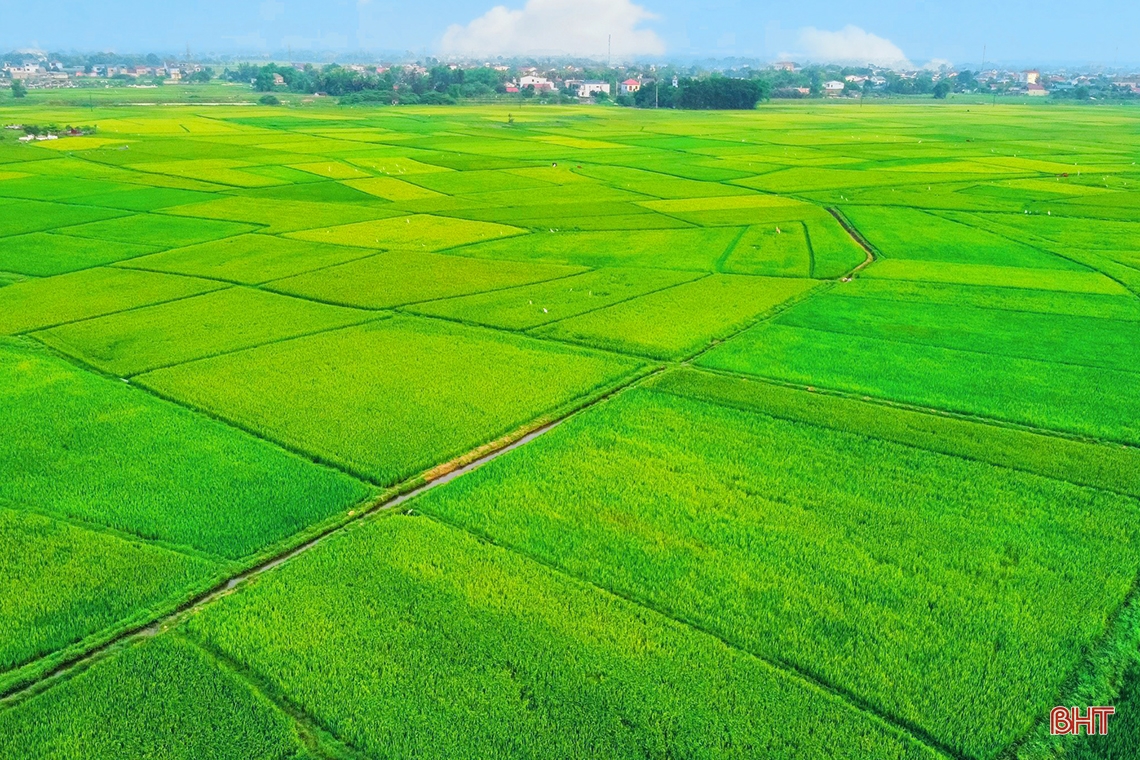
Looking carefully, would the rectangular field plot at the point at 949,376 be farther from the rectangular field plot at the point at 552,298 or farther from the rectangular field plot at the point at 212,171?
the rectangular field plot at the point at 212,171

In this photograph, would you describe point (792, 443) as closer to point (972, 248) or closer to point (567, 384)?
point (567, 384)

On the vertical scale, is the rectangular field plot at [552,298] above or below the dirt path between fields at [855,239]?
below

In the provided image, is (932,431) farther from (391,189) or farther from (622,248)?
(391,189)

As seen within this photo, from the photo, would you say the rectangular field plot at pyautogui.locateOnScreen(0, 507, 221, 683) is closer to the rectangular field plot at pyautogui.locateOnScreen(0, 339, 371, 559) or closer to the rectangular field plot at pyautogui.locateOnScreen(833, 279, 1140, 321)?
the rectangular field plot at pyautogui.locateOnScreen(0, 339, 371, 559)

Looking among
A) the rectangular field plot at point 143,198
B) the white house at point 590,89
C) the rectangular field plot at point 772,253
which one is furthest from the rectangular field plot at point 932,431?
the white house at point 590,89

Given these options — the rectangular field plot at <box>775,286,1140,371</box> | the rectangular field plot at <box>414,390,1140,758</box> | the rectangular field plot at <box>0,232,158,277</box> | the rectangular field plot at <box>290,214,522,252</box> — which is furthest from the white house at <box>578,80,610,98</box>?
the rectangular field plot at <box>414,390,1140,758</box>

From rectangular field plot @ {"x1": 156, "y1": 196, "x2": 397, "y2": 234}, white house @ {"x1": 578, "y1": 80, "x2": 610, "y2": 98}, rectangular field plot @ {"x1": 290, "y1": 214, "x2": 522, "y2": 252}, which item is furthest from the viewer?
white house @ {"x1": 578, "y1": 80, "x2": 610, "y2": 98}
